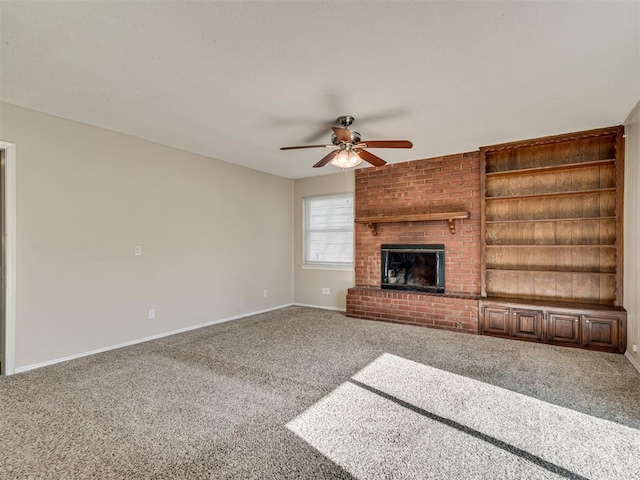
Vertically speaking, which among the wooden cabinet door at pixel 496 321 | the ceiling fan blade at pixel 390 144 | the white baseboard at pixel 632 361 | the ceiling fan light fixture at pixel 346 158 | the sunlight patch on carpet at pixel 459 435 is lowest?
the sunlight patch on carpet at pixel 459 435

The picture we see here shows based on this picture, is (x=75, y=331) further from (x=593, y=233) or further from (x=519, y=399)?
(x=593, y=233)

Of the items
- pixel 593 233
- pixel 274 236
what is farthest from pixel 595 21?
pixel 274 236

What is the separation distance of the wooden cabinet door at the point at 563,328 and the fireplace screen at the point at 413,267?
139 cm

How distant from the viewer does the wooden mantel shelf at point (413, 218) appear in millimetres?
4611

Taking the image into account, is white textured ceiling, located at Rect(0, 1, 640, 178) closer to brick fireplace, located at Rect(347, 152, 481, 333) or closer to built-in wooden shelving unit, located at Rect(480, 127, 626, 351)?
built-in wooden shelving unit, located at Rect(480, 127, 626, 351)

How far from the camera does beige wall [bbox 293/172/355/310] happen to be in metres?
5.85

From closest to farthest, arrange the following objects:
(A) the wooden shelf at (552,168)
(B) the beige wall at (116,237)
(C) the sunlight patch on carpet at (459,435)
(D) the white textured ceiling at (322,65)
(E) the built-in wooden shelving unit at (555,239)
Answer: (C) the sunlight patch on carpet at (459,435), (D) the white textured ceiling at (322,65), (B) the beige wall at (116,237), (E) the built-in wooden shelving unit at (555,239), (A) the wooden shelf at (552,168)

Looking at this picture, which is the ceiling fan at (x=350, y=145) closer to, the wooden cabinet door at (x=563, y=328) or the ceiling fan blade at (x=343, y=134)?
the ceiling fan blade at (x=343, y=134)

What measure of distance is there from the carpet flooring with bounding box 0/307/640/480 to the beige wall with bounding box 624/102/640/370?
0.37 metres

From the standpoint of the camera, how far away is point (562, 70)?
2.49 metres

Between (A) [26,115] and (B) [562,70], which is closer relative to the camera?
(B) [562,70]

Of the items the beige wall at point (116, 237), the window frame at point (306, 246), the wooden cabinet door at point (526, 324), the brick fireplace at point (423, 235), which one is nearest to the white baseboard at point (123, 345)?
the beige wall at point (116, 237)

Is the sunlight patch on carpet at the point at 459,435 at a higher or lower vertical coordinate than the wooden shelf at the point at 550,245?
lower

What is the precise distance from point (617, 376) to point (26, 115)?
6.05 meters
